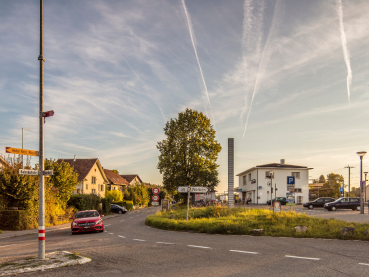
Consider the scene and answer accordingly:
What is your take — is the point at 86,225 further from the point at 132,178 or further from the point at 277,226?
the point at 132,178

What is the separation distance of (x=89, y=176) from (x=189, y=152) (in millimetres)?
23460

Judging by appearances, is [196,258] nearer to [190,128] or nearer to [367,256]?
[367,256]

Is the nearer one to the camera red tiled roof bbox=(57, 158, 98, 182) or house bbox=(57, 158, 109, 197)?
house bbox=(57, 158, 109, 197)

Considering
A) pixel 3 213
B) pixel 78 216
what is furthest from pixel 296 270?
pixel 3 213

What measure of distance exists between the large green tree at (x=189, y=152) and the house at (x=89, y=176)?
59.7 ft

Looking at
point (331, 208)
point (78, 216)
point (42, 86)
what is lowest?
point (331, 208)

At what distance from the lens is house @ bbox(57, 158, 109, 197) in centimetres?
5352

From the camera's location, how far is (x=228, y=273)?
286 inches

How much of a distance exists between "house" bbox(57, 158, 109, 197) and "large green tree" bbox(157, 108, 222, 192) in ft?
59.7

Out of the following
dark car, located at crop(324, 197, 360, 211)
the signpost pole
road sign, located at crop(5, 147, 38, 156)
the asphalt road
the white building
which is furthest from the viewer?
the white building

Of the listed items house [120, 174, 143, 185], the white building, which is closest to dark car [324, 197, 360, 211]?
the white building

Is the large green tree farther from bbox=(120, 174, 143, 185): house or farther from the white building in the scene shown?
bbox=(120, 174, 143, 185): house

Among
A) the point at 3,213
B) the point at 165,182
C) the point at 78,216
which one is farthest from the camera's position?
the point at 165,182

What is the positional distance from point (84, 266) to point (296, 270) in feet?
18.1
